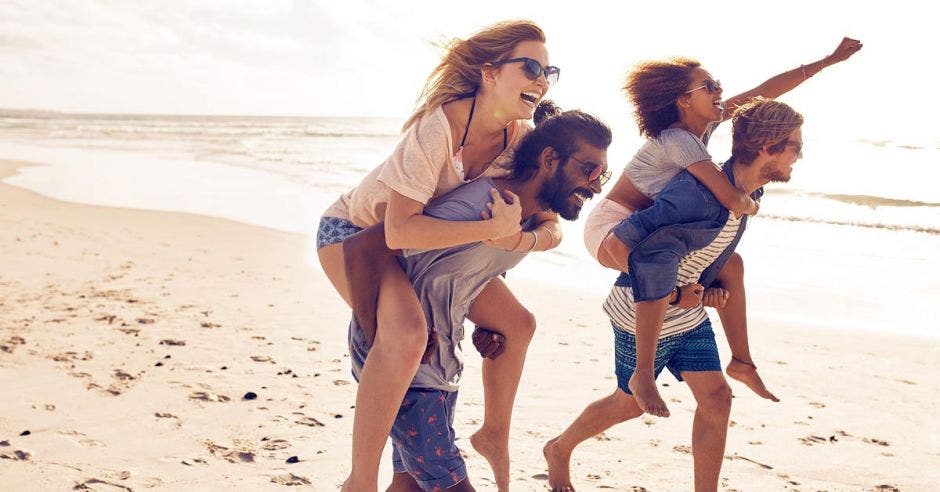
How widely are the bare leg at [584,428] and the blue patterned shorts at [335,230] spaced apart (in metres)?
1.35

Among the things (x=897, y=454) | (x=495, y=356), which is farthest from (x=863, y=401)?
(x=495, y=356)

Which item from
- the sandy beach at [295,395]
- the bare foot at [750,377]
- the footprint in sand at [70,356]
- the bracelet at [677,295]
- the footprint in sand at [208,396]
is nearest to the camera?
the bracelet at [677,295]

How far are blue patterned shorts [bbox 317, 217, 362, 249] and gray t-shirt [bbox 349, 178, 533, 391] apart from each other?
0.86 feet

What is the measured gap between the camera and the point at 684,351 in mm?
3277

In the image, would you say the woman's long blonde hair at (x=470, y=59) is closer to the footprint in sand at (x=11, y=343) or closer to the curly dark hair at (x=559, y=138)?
the curly dark hair at (x=559, y=138)

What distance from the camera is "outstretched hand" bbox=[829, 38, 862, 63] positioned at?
11.5ft

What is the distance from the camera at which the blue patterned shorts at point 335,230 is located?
120 inches

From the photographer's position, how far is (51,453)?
12.8ft

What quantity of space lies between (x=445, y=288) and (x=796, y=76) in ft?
5.88

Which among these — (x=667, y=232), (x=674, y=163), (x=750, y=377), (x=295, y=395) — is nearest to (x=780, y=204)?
(x=295, y=395)

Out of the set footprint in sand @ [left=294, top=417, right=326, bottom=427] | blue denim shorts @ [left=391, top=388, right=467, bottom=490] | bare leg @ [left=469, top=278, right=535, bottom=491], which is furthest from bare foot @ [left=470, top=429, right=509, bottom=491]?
footprint in sand @ [left=294, top=417, right=326, bottom=427]

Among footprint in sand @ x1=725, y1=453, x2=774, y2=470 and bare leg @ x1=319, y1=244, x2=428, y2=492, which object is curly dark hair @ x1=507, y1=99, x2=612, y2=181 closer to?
bare leg @ x1=319, y1=244, x2=428, y2=492

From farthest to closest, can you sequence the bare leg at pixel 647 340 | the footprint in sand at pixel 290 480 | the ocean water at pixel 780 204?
1. the ocean water at pixel 780 204
2. the footprint in sand at pixel 290 480
3. the bare leg at pixel 647 340

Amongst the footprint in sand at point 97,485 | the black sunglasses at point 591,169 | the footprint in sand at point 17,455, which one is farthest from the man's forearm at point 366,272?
the footprint in sand at point 17,455
